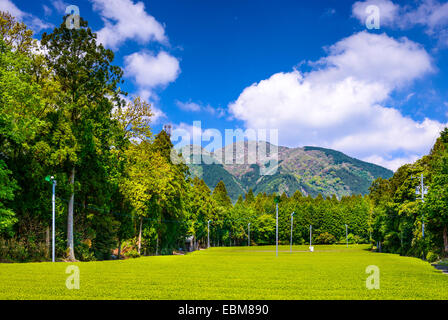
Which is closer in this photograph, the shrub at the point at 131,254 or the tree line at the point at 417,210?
the tree line at the point at 417,210

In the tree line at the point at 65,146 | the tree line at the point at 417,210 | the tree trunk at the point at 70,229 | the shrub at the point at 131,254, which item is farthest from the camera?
the shrub at the point at 131,254

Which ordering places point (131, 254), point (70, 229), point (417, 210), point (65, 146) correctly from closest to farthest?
point (65, 146) < point (70, 229) < point (417, 210) < point (131, 254)

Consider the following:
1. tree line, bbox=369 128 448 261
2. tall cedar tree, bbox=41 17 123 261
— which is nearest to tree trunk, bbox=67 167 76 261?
tall cedar tree, bbox=41 17 123 261

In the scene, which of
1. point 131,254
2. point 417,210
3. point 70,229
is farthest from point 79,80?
point 417,210

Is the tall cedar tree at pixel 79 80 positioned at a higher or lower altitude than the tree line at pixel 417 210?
higher

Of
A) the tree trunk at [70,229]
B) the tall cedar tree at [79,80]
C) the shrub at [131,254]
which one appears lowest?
the shrub at [131,254]

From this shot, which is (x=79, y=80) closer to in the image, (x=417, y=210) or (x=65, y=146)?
(x=65, y=146)

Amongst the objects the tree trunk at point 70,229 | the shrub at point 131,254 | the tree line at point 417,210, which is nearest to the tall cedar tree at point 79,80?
the tree trunk at point 70,229

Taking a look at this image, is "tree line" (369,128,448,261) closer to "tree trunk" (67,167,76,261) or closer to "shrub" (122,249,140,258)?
"tree trunk" (67,167,76,261)

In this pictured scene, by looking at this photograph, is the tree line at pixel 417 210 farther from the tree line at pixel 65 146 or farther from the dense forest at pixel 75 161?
the tree line at pixel 65 146

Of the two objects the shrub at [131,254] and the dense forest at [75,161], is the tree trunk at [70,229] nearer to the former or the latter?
the dense forest at [75,161]

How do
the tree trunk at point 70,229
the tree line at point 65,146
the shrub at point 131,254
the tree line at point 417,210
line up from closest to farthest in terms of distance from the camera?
the tree line at point 65,146 → the tree trunk at point 70,229 → the tree line at point 417,210 → the shrub at point 131,254

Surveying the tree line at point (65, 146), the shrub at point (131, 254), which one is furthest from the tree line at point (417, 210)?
the shrub at point (131, 254)
